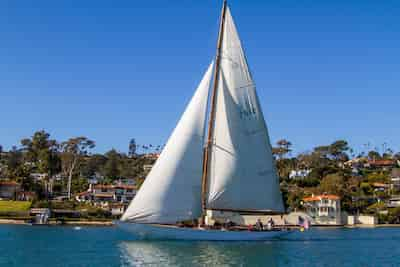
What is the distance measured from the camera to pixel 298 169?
146m

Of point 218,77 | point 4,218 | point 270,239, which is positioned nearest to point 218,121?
point 218,77

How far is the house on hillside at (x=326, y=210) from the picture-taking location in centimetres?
10619

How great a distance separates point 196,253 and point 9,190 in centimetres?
7918

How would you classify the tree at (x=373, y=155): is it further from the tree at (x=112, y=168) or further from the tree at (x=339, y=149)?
the tree at (x=112, y=168)

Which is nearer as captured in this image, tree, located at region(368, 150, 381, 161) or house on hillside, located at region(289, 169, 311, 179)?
house on hillside, located at region(289, 169, 311, 179)

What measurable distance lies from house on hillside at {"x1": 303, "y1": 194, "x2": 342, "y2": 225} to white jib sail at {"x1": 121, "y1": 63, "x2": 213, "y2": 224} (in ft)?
225

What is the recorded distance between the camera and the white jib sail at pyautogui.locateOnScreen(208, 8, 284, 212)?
146 feet

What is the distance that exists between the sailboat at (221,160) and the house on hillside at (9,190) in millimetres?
70817

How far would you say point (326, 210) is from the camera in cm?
10619

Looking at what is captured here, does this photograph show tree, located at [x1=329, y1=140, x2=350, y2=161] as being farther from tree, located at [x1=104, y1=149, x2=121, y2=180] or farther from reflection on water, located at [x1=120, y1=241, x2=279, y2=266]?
reflection on water, located at [x1=120, y1=241, x2=279, y2=266]

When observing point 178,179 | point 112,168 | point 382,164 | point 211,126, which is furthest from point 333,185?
point 178,179

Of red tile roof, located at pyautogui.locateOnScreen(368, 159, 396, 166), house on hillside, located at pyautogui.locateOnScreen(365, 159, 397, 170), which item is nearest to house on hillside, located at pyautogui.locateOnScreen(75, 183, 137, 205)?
house on hillside, located at pyautogui.locateOnScreen(365, 159, 397, 170)

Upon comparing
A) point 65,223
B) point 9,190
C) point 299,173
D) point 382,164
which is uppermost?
point 382,164

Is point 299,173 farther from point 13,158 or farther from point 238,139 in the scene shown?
point 238,139
